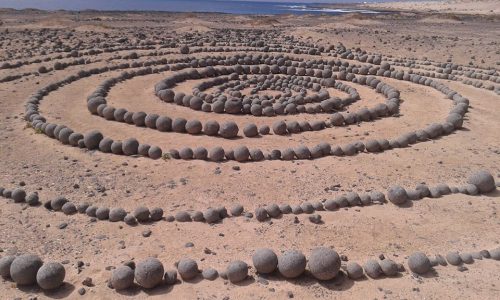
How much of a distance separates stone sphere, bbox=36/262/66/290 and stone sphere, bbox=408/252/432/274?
478cm

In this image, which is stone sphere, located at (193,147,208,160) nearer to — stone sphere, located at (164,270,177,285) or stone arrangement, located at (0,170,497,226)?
stone arrangement, located at (0,170,497,226)

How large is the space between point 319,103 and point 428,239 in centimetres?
816

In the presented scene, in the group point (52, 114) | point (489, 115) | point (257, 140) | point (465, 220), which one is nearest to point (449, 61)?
point (489, 115)

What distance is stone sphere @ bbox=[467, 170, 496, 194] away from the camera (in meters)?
8.55

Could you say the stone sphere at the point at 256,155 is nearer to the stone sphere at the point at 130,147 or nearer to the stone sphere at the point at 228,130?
the stone sphere at the point at 228,130

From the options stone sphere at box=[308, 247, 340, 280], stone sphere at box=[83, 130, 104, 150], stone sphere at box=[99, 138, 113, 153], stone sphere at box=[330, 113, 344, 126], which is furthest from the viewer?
stone sphere at box=[330, 113, 344, 126]

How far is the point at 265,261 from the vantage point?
620 cm

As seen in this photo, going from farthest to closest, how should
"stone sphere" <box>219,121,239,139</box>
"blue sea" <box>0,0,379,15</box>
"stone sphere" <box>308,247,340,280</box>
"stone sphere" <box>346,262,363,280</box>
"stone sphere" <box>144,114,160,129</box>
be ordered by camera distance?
"blue sea" <box>0,0,379,15</box>, "stone sphere" <box>144,114,160,129</box>, "stone sphere" <box>219,121,239,139</box>, "stone sphere" <box>346,262,363,280</box>, "stone sphere" <box>308,247,340,280</box>

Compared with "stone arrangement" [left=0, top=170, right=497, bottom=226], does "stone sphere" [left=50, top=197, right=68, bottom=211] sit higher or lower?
higher

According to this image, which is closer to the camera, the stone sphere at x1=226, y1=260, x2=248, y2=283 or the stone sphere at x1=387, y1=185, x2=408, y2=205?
the stone sphere at x1=226, y1=260, x2=248, y2=283

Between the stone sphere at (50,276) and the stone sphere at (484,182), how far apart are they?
7.40 meters

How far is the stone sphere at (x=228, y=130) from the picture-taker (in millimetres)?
11484

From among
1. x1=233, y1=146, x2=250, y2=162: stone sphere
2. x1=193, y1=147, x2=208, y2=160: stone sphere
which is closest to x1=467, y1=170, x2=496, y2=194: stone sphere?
x1=233, y1=146, x2=250, y2=162: stone sphere

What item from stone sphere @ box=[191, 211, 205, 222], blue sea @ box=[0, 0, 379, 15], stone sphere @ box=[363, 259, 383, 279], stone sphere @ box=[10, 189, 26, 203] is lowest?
blue sea @ box=[0, 0, 379, 15]
